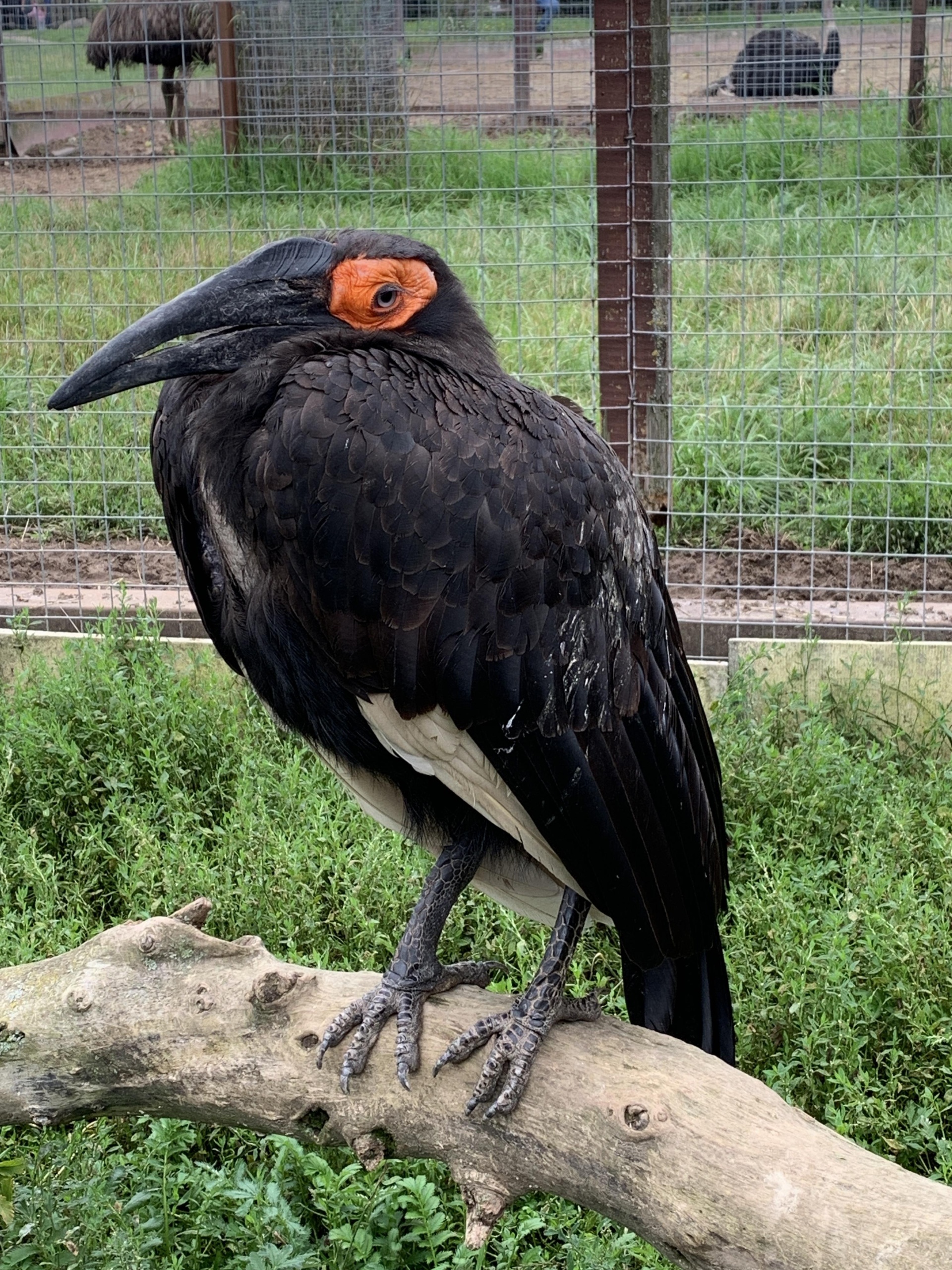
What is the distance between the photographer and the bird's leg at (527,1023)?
7.55 feet

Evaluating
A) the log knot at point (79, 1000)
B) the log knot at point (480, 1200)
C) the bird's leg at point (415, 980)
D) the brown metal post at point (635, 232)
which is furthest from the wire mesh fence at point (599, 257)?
the log knot at point (480, 1200)

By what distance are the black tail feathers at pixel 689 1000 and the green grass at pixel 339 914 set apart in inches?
15.2

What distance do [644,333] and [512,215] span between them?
209cm

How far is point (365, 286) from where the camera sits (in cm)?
251

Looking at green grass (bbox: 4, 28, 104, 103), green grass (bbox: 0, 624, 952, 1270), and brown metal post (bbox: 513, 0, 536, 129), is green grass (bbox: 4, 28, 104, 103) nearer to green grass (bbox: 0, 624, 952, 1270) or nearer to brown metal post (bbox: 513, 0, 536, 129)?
brown metal post (bbox: 513, 0, 536, 129)

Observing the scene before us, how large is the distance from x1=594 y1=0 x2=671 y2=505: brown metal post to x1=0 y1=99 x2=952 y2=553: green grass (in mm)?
226

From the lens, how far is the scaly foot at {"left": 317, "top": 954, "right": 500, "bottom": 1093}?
239 cm

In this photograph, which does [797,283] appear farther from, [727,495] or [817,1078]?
[817,1078]

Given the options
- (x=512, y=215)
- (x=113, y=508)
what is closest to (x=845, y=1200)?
(x=113, y=508)

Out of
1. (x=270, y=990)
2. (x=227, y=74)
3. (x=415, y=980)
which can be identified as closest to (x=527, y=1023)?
(x=415, y=980)

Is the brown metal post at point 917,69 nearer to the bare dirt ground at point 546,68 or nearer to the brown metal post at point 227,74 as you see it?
the bare dirt ground at point 546,68

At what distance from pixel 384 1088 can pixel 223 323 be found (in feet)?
4.47

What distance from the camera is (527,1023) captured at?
7.80 feet

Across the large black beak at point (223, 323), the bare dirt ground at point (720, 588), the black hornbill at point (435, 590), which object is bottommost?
the bare dirt ground at point (720, 588)
